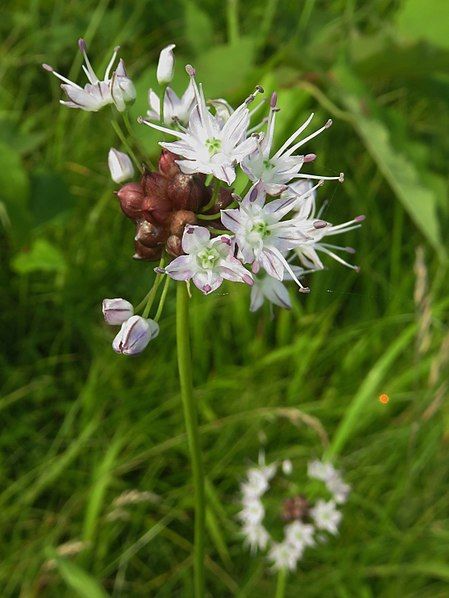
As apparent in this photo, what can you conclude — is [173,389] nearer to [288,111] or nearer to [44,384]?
[44,384]

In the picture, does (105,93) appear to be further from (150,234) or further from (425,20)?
(425,20)

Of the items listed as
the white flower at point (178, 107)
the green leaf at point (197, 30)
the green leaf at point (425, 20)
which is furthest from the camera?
the green leaf at point (197, 30)

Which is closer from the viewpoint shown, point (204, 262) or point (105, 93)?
point (204, 262)

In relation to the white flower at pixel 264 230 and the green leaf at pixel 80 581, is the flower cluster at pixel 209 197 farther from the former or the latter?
the green leaf at pixel 80 581

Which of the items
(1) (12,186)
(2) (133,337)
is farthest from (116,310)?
(1) (12,186)

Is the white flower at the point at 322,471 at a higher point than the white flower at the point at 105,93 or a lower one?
lower

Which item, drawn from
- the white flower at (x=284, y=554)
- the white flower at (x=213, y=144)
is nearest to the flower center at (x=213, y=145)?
the white flower at (x=213, y=144)
